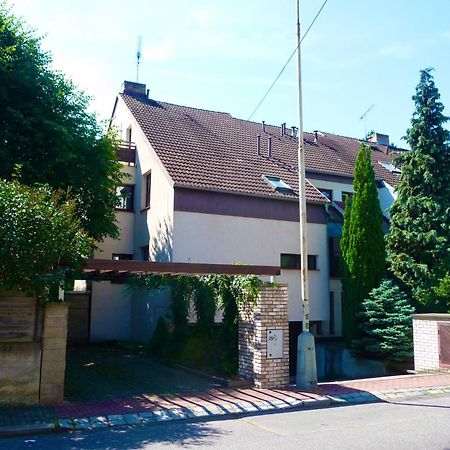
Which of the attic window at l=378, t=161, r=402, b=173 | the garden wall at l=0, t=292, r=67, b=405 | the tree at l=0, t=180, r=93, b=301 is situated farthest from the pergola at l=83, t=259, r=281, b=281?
the attic window at l=378, t=161, r=402, b=173

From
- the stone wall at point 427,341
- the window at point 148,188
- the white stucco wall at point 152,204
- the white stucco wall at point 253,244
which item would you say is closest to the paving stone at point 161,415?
the white stucco wall at point 253,244

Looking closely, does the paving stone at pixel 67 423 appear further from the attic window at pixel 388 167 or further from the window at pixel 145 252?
the attic window at pixel 388 167

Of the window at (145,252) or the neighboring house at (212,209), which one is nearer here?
the neighboring house at (212,209)

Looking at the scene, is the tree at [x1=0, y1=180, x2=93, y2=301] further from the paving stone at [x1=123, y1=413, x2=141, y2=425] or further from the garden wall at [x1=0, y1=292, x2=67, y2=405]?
the paving stone at [x1=123, y1=413, x2=141, y2=425]

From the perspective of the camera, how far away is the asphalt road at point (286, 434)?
23.0 ft

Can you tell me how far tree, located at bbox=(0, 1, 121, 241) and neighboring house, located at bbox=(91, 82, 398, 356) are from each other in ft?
9.14

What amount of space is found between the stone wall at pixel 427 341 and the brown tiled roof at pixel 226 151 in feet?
22.0

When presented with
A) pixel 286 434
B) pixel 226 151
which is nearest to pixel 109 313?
pixel 226 151

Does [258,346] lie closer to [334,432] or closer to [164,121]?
[334,432]

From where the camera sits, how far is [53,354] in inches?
376

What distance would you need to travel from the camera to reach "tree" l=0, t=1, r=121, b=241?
1417 cm

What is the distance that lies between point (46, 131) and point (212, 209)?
6251mm

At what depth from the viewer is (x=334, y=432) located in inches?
303

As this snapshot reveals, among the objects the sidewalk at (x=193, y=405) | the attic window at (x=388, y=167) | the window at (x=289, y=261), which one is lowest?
the sidewalk at (x=193, y=405)
